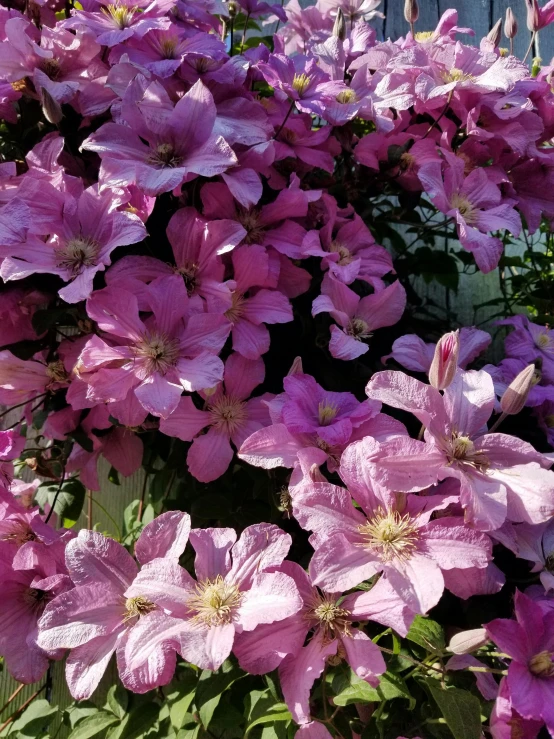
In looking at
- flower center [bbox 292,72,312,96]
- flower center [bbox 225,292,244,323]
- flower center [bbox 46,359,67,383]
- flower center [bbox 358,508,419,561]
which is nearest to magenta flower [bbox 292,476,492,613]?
flower center [bbox 358,508,419,561]

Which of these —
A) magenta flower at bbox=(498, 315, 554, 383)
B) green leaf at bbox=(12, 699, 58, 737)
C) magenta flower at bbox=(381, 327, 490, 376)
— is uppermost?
magenta flower at bbox=(381, 327, 490, 376)

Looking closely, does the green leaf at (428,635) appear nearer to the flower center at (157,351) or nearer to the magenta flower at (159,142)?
the flower center at (157,351)

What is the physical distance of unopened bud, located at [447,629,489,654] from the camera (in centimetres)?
54

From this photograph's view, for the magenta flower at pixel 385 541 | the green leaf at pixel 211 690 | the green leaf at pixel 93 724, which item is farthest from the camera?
the green leaf at pixel 93 724

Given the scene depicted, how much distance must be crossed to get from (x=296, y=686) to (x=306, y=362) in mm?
363

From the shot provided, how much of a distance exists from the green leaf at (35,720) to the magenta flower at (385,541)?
50 centimetres

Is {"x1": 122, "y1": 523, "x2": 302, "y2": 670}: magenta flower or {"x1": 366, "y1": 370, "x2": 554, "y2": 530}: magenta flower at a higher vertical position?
{"x1": 366, "y1": 370, "x2": 554, "y2": 530}: magenta flower

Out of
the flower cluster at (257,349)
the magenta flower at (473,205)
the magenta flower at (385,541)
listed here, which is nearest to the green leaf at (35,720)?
the flower cluster at (257,349)

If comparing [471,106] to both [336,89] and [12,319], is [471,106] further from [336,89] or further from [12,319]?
[12,319]

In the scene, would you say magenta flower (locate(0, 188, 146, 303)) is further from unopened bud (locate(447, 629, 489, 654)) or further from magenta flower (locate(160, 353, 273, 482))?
unopened bud (locate(447, 629, 489, 654))

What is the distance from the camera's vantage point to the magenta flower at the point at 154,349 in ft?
2.03

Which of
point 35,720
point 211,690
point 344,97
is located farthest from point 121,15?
point 35,720

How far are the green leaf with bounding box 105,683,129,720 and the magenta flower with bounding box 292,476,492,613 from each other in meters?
0.36

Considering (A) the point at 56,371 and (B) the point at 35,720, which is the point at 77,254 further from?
(B) the point at 35,720
